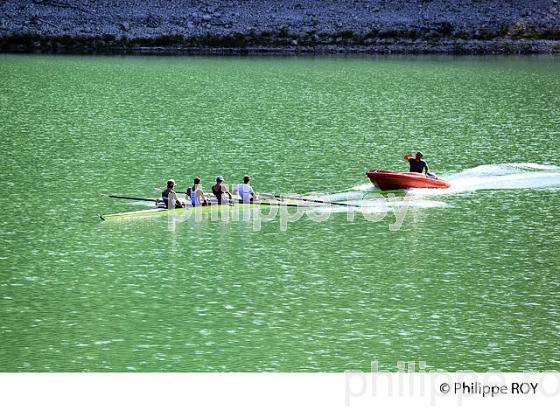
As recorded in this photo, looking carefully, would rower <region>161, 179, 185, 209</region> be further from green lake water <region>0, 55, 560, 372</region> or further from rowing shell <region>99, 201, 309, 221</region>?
green lake water <region>0, 55, 560, 372</region>

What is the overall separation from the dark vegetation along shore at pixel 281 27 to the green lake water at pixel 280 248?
42987 millimetres

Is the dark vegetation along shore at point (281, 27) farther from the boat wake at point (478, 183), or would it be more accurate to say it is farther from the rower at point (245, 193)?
the rower at point (245, 193)

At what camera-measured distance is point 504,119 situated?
6556 centimetres

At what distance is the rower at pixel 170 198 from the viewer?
37.3 m

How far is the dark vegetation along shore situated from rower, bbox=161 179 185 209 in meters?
73.5

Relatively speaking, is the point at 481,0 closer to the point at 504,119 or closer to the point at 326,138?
the point at 504,119

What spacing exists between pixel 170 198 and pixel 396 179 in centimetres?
851

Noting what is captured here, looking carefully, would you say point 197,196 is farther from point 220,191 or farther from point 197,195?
point 220,191

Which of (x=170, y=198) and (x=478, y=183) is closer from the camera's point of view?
(x=170, y=198)

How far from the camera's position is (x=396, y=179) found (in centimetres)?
4166

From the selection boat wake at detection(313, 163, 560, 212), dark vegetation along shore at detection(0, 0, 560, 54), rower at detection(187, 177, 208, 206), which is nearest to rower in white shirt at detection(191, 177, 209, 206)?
rower at detection(187, 177, 208, 206)

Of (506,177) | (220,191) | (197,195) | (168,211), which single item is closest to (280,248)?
(220,191)

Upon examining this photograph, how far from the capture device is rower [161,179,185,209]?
37.3 m
